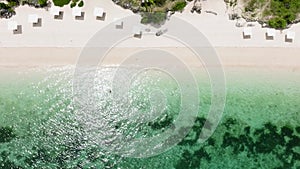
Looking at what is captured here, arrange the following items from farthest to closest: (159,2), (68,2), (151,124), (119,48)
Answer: (68,2)
(159,2)
(119,48)
(151,124)

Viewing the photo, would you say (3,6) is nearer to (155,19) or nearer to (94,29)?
(94,29)

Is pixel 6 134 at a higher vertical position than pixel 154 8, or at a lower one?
lower

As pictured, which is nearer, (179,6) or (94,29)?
(179,6)

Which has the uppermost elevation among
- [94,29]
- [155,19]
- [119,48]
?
[155,19]

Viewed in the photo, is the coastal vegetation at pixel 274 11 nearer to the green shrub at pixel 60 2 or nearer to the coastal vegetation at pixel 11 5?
the green shrub at pixel 60 2

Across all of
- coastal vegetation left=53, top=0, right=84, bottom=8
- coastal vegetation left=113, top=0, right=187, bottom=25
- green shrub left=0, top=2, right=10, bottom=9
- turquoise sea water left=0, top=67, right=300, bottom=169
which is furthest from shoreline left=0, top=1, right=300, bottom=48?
turquoise sea water left=0, top=67, right=300, bottom=169

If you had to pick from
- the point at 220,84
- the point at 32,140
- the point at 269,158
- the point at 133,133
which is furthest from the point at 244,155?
the point at 32,140

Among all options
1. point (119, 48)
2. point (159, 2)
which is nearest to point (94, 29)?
point (119, 48)

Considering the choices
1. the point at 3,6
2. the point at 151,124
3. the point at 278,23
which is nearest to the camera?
the point at 151,124

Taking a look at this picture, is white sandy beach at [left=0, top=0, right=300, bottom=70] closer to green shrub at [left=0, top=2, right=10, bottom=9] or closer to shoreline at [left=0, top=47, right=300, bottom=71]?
shoreline at [left=0, top=47, right=300, bottom=71]
